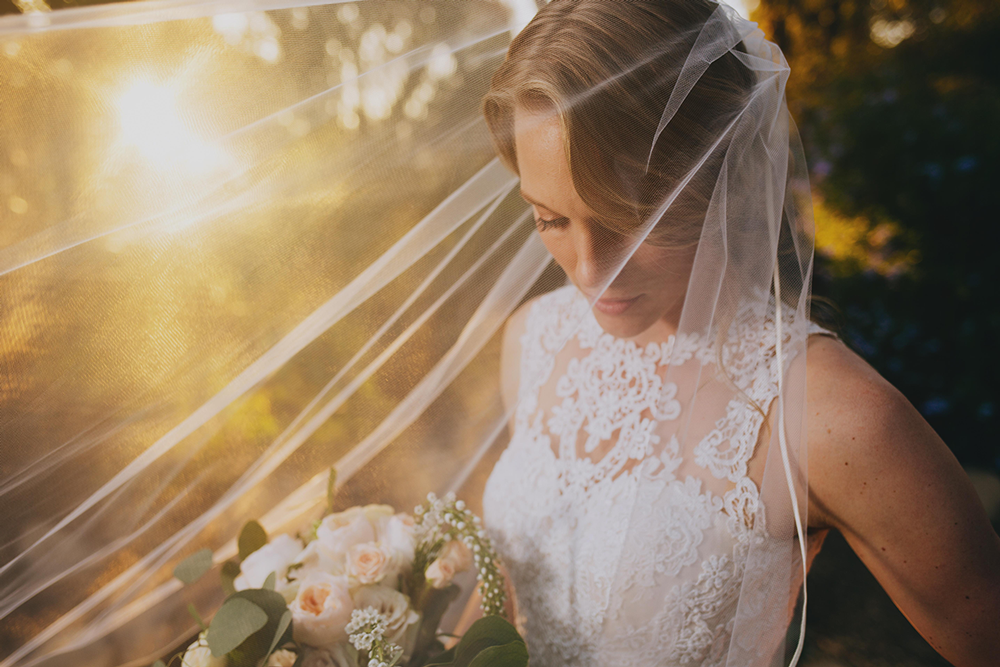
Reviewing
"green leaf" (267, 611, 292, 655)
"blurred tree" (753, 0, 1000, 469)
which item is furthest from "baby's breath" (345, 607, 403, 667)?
"blurred tree" (753, 0, 1000, 469)

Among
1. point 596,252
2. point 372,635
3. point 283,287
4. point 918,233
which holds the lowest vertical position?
point 918,233

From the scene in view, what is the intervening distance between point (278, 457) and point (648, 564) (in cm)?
88

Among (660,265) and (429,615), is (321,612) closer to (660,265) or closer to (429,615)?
(429,615)

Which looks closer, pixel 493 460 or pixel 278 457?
pixel 278 457

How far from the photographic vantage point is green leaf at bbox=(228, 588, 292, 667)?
1112 mm

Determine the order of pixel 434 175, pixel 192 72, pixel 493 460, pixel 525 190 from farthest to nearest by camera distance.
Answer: pixel 493 460
pixel 434 175
pixel 525 190
pixel 192 72

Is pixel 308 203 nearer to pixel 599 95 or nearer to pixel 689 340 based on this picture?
pixel 599 95

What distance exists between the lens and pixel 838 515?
4.13 feet

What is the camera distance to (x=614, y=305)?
1432 mm

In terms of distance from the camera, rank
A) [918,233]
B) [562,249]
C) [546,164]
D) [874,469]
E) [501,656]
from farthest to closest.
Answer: [918,233], [562,249], [546,164], [874,469], [501,656]

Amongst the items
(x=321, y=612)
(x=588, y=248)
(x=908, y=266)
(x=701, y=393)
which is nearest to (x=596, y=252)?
(x=588, y=248)

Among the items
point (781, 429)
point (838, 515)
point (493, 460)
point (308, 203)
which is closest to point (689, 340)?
point (781, 429)

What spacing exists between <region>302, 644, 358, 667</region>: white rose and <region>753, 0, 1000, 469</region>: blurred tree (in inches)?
136

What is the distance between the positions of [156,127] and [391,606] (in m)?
1.04
